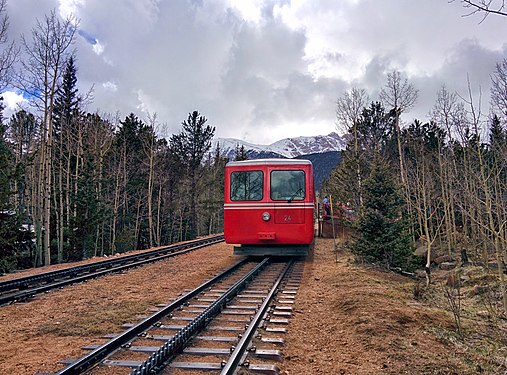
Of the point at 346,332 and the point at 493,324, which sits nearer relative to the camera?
the point at 346,332

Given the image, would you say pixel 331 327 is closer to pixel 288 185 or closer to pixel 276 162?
pixel 288 185

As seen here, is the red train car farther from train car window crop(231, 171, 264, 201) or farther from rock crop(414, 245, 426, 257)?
rock crop(414, 245, 426, 257)

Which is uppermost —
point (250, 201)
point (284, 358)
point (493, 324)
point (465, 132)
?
point (465, 132)

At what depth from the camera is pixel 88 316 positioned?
5805 mm

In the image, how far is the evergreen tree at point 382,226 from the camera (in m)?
10.5

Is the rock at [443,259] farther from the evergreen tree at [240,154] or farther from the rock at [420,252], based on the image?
the evergreen tree at [240,154]

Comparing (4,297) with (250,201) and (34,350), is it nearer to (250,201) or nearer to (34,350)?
(34,350)

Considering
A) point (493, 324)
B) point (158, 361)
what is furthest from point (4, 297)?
point (493, 324)

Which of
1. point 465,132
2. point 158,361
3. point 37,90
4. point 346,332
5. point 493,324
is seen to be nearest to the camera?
point 158,361

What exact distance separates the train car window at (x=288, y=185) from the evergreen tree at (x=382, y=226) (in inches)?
70.7

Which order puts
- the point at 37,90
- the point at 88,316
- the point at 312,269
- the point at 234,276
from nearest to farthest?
the point at 88,316 → the point at 234,276 → the point at 312,269 → the point at 37,90

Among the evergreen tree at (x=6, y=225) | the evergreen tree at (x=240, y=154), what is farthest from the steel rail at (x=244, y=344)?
the evergreen tree at (x=240, y=154)

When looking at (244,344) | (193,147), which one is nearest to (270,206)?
(244,344)

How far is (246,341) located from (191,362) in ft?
2.38
